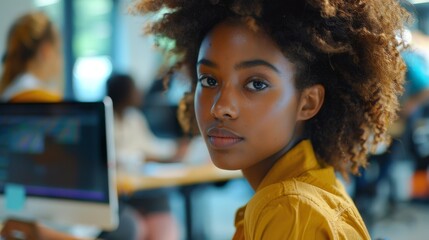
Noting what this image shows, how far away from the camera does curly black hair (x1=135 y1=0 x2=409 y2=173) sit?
91cm

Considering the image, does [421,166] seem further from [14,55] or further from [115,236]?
[14,55]

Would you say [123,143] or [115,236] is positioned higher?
[123,143]

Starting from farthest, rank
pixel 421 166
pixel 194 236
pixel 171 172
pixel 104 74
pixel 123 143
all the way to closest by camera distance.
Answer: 1. pixel 104 74
2. pixel 421 166
3. pixel 194 236
4. pixel 123 143
5. pixel 171 172

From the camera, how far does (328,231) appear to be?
0.80 metres

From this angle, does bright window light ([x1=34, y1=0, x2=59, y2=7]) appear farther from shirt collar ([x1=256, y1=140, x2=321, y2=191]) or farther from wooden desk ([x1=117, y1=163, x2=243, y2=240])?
shirt collar ([x1=256, y1=140, x2=321, y2=191])

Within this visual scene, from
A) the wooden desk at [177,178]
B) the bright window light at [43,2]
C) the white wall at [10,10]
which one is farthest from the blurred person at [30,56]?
the bright window light at [43,2]

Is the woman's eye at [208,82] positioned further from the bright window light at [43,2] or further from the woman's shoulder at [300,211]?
the bright window light at [43,2]

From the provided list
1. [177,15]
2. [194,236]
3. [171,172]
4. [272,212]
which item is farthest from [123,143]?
[272,212]

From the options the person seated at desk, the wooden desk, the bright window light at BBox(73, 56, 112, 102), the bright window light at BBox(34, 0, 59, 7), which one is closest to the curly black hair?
the wooden desk

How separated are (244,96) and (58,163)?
2.63 ft

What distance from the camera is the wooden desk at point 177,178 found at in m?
2.51

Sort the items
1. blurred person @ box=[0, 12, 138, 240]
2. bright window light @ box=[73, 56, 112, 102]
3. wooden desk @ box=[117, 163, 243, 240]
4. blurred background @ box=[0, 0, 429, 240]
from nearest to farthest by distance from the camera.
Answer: blurred person @ box=[0, 12, 138, 240] → wooden desk @ box=[117, 163, 243, 240] → blurred background @ box=[0, 0, 429, 240] → bright window light @ box=[73, 56, 112, 102]

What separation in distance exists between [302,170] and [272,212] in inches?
7.0

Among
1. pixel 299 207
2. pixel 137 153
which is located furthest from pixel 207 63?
pixel 137 153
